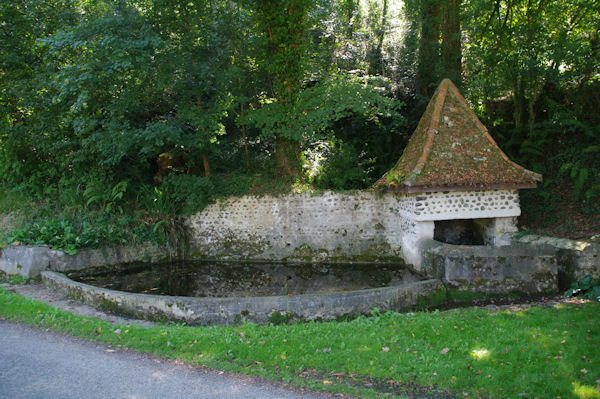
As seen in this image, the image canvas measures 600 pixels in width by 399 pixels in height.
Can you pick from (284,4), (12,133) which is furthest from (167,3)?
(12,133)

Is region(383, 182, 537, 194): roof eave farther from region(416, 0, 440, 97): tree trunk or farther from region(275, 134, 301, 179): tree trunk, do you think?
region(416, 0, 440, 97): tree trunk

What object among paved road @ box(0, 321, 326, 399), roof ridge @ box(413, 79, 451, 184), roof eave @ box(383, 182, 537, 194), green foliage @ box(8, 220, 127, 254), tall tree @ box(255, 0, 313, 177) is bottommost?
paved road @ box(0, 321, 326, 399)

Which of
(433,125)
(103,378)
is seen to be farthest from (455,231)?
(103,378)

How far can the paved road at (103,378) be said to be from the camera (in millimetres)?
4168

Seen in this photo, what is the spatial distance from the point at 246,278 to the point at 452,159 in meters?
5.77

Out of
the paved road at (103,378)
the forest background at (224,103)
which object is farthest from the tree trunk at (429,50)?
the paved road at (103,378)

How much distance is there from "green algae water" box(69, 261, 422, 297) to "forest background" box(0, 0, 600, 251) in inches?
50.2

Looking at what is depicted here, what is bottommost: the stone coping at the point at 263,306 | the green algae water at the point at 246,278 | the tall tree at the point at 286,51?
the green algae water at the point at 246,278

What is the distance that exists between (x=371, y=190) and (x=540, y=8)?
6424mm

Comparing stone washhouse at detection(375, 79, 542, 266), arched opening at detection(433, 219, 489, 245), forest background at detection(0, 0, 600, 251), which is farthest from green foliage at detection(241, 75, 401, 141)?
arched opening at detection(433, 219, 489, 245)

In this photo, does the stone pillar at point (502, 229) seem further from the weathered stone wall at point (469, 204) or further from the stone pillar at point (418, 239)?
the stone pillar at point (418, 239)

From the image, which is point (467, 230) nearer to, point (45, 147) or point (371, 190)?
point (371, 190)

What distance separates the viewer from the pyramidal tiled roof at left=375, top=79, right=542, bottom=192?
8.72m

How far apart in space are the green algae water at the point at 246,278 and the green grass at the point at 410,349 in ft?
9.99
